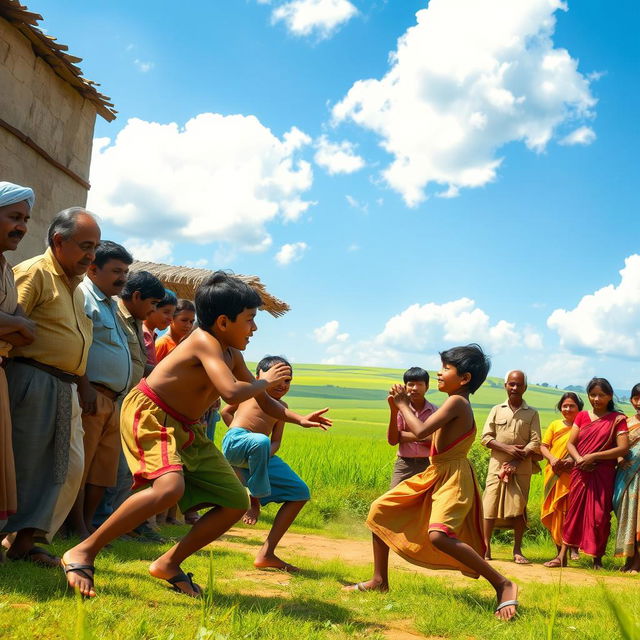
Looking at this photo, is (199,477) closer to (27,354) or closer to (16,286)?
(27,354)

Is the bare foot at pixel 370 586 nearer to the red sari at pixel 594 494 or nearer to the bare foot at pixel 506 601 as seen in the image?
the bare foot at pixel 506 601

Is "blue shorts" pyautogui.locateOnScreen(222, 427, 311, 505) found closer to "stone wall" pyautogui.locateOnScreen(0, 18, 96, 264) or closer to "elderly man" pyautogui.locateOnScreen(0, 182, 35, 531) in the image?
"elderly man" pyautogui.locateOnScreen(0, 182, 35, 531)

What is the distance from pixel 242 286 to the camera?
11.6 ft

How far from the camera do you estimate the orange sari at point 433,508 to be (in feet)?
13.3

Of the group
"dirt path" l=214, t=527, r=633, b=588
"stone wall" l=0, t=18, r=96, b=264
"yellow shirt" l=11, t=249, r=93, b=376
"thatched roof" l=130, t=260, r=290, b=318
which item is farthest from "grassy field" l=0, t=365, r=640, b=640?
→ "thatched roof" l=130, t=260, r=290, b=318

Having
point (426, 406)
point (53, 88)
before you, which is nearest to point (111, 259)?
point (426, 406)

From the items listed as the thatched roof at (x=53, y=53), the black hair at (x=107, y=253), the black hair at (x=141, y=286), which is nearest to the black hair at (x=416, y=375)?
the black hair at (x=141, y=286)

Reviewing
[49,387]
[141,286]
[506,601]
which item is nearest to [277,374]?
[49,387]

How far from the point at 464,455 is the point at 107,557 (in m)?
2.27

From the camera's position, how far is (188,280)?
10773 mm

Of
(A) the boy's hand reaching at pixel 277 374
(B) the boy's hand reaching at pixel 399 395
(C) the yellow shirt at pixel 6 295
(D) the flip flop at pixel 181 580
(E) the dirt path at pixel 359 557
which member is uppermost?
(C) the yellow shirt at pixel 6 295

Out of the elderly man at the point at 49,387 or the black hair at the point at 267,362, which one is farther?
the black hair at the point at 267,362

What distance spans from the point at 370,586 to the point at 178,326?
313 centimetres

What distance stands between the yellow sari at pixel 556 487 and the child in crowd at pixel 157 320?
4.27m
